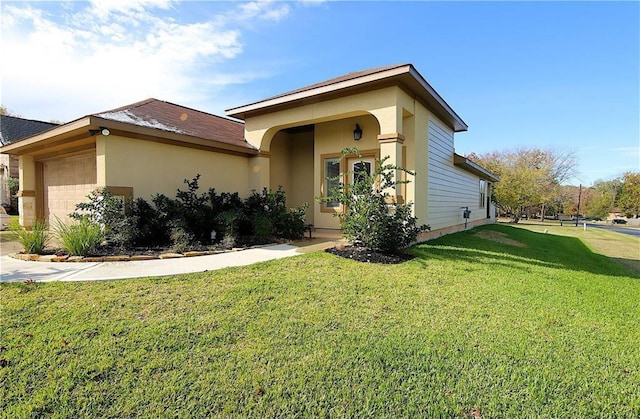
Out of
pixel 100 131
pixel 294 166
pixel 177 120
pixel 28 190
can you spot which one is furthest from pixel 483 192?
pixel 28 190

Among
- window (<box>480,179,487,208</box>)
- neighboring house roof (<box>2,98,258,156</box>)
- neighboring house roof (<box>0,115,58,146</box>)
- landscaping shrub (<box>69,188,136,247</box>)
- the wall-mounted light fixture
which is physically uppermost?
neighboring house roof (<box>0,115,58,146</box>)

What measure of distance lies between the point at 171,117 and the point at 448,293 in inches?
342

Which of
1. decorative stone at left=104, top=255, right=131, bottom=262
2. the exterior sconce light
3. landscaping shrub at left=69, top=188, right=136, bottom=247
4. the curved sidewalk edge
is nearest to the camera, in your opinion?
the curved sidewalk edge

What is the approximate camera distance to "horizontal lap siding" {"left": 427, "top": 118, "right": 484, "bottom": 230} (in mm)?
9047

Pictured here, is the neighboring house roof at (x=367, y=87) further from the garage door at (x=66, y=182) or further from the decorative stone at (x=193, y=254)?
the decorative stone at (x=193, y=254)

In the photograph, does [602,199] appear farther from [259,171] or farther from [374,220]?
[374,220]

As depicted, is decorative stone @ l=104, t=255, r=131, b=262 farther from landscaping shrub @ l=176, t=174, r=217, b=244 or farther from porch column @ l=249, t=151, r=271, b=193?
porch column @ l=249, t=151, r=271, b=193

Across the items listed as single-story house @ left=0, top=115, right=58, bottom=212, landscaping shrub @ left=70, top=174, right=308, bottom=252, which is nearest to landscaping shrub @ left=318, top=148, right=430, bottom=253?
landscaping shrub @ left=70, top=174, right=308, bottom=252

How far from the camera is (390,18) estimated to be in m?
8.96

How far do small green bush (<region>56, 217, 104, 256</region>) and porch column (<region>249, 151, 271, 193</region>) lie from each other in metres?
4.33

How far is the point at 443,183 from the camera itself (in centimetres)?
1025

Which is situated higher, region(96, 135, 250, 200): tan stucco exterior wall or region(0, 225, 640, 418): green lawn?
region(96, 135, 250, 200): tan stucco exterior wall

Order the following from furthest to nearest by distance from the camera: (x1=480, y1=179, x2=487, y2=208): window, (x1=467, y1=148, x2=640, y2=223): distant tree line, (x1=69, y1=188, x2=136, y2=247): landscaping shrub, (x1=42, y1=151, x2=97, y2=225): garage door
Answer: (x1=467, y1=148, x2=640, y2=223): distant tree line, (x1=480, y1=179, x2=487, y2=208): window, (x1=42, y1=151, x2=97, y2=225): garage door, (x1=69, y1=188, x2=136, y2=247): landscaping shrub

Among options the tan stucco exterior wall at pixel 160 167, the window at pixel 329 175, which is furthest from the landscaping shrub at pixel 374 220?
the tan stucco exterior wall at pixel 160 167
